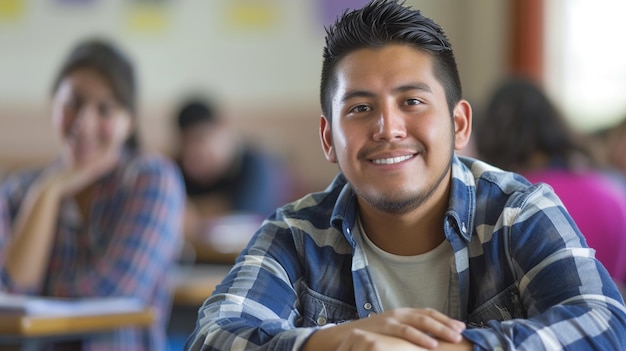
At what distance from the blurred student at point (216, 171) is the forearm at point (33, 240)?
2494 millimetres

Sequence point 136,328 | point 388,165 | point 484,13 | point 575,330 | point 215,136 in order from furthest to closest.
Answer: point 484,13
point 215,136
point 136,328
point 388,165
point 575,330

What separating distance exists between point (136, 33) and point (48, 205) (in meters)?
4.38

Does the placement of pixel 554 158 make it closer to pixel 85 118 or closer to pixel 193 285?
pixel 193 285

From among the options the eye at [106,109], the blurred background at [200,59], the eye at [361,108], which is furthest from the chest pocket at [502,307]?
the blurred background at [200,59]

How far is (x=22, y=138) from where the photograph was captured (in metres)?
6.88

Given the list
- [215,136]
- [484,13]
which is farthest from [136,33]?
[484,13]

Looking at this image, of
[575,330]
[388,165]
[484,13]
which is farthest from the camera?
[484,13]

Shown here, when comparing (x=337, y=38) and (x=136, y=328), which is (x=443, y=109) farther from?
(x=136, y=328)

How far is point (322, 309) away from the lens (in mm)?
1598

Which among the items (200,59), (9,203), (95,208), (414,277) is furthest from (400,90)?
(200,59)

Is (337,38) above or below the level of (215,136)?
above

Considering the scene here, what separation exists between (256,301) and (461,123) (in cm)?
44

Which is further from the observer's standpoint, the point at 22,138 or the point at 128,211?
the point at 22,138

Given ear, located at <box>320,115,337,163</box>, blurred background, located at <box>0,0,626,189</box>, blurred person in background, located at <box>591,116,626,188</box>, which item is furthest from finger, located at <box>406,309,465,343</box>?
blurred background, located at <box>0,0,626,189</box>
